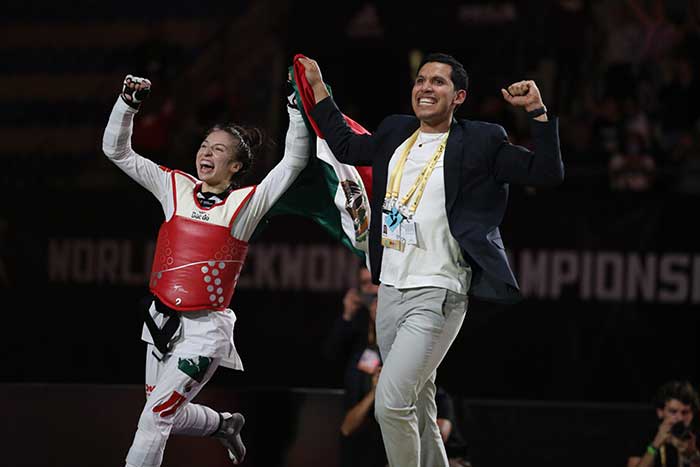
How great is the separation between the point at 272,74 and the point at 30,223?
434cm

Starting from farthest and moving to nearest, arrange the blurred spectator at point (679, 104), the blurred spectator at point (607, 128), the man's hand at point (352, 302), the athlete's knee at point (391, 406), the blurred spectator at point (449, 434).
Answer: the blurred spectator at point (679, 104)
the blurred spectator at point (607, 128)
the man's hand at point (352, 302)
the blurred spectator at point (449, 434)
the athlete's knee at point (391, 406)

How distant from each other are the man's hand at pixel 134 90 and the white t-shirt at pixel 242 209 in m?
0.04

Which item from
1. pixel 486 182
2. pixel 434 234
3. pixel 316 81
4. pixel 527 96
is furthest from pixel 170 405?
pixel 527 96

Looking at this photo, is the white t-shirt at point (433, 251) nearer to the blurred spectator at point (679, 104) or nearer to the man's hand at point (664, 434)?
the man's hand at point (664, 434)

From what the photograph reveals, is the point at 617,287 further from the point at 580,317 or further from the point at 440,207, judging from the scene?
the point at 440,207

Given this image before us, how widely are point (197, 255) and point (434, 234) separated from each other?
1162mm

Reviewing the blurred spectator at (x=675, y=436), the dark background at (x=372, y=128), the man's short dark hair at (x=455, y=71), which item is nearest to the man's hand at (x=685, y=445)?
the blurred spectator at (x=675, y=436)

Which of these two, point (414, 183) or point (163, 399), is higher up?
point (414, 183)

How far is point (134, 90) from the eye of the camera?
5145 millimetres

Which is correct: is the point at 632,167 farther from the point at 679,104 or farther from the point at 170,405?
the point at 170,405

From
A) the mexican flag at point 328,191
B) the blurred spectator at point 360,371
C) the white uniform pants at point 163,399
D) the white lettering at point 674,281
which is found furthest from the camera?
the white lettering at point 674,281

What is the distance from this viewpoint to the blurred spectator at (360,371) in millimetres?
6418

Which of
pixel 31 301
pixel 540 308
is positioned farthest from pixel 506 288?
pixel 31 301

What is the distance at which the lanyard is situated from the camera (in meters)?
4.51
